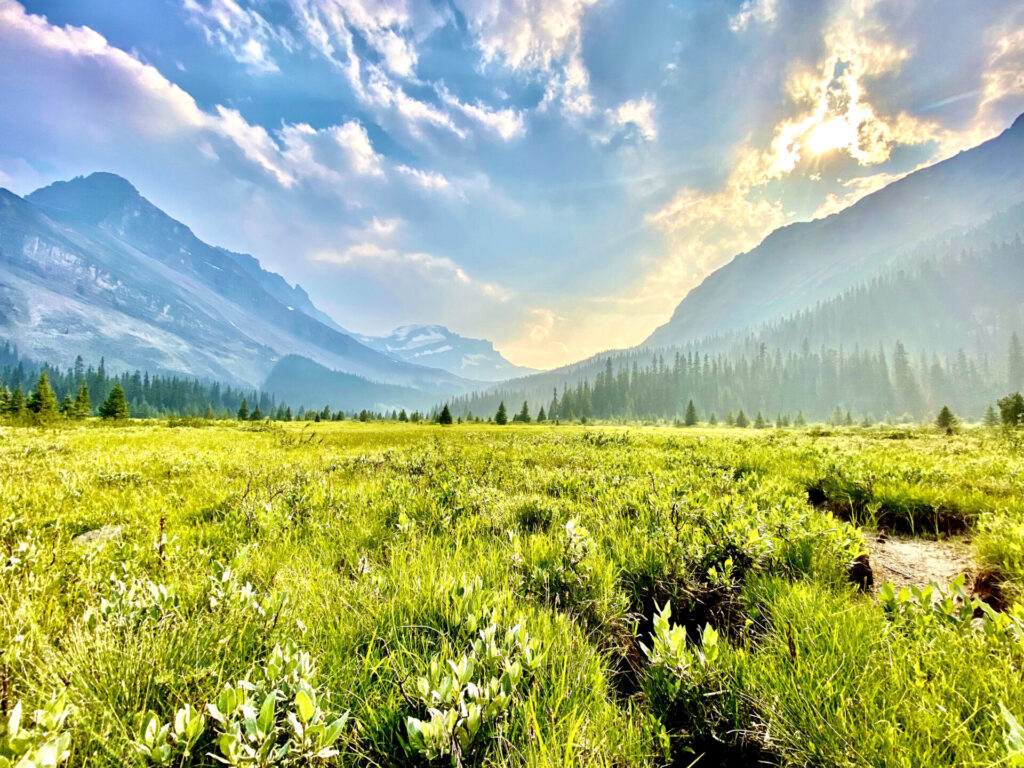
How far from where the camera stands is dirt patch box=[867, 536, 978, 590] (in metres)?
3.90

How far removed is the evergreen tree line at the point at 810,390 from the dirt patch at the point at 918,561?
14268cm

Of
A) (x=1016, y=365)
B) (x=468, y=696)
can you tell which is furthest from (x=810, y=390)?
(x=468, y=696)

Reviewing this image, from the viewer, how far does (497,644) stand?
2.17m

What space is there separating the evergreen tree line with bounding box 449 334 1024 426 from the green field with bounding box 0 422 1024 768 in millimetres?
144361

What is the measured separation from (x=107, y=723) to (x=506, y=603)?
202cm

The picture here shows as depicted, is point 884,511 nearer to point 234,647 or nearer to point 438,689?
point 438,689

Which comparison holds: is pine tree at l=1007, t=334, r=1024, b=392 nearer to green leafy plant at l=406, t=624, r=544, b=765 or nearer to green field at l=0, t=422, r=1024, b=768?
green field at l=0, t=422, r=1024, b=768

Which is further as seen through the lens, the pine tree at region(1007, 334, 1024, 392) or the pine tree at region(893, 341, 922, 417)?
the pine tree at region(893, 341, 922, 417)

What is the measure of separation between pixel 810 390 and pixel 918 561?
210 meters

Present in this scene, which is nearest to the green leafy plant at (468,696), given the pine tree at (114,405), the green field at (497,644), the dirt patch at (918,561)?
the green field at (497,644)

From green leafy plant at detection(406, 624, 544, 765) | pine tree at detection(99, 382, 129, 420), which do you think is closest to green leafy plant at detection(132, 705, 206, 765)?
green leafy plant at detection(406, 624, 544, 765)

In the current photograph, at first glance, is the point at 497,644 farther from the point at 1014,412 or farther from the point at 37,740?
the point at 1014,412

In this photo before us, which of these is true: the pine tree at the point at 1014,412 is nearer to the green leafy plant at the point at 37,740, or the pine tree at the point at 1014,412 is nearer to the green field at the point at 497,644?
the green field at the point at 497,644

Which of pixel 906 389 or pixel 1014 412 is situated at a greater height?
pixel 906 389
